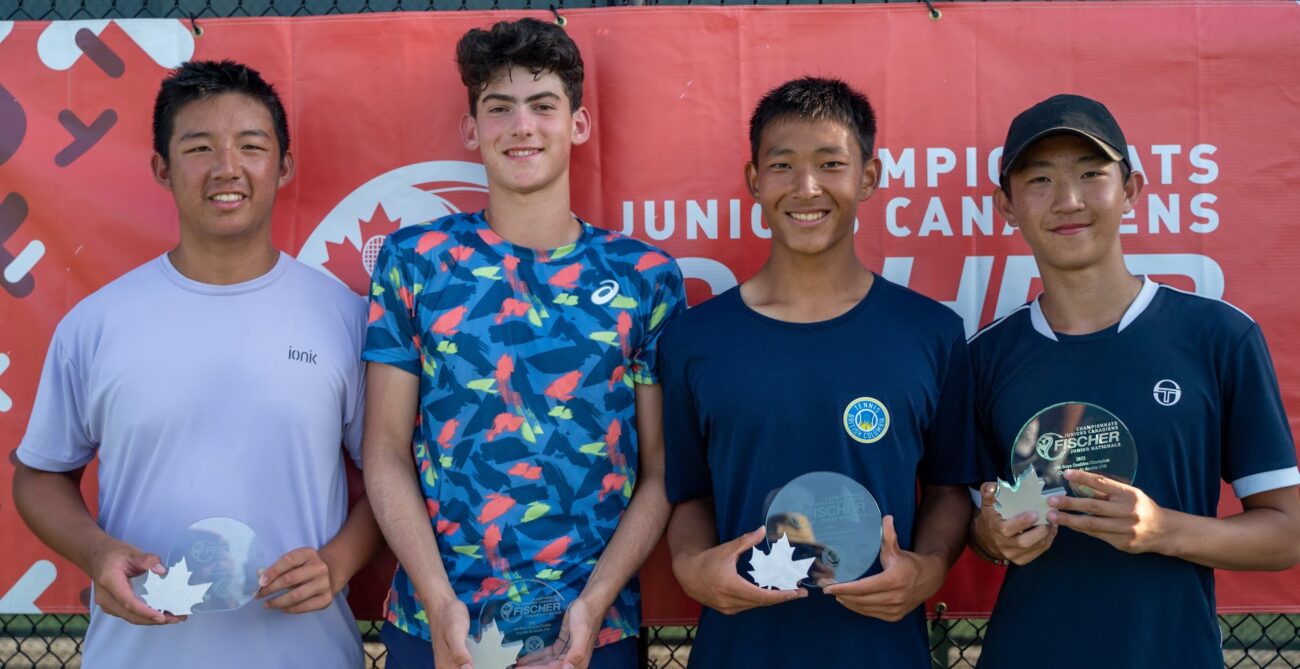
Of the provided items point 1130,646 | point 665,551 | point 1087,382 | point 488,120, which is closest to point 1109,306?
point 1087,382

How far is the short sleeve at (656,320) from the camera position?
8.98ft

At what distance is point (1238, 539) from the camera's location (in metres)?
2.33

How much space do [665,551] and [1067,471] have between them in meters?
1.32

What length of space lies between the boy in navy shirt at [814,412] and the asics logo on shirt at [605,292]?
0.19 metres

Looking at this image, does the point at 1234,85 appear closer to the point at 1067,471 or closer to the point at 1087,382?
the point at 1087,382

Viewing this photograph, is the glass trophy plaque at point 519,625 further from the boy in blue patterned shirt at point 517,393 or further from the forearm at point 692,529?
the forearm at point 692,529

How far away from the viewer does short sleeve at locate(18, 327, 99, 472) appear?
2.81 m

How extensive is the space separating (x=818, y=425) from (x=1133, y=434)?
2.33 feet

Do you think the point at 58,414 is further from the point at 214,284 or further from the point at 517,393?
the point at 517,393

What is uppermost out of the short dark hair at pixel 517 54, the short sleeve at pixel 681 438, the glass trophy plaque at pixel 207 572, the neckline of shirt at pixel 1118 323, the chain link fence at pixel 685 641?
the short dark hair at pixel 517 54

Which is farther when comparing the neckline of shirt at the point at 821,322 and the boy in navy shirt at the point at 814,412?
the neckline of shirt at the point at 821,322

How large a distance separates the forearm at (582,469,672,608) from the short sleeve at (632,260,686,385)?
260 mm

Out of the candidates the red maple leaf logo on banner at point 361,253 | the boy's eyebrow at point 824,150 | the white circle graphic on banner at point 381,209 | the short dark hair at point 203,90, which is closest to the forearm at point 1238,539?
the boy's eyebrow at point 824,150

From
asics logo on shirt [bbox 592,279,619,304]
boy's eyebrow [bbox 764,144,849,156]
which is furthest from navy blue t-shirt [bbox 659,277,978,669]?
boy's eyebrow [bbox 764,144,849,156]
